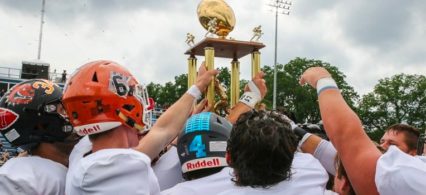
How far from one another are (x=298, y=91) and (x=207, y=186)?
46.9m

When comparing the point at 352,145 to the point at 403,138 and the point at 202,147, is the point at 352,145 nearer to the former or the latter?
the point at 202,147

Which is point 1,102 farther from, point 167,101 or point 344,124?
point 167,101

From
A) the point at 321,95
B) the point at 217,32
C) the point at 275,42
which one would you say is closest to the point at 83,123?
the point at 321,95

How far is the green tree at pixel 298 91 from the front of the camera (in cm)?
4766

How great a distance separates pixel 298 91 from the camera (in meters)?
48.5

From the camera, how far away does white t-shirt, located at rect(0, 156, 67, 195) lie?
2.64 m

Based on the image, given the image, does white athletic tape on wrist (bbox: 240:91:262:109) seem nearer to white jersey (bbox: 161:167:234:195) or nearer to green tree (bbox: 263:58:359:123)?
white jersey (bbox: 161:167:234:195)

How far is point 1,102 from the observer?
10.1ft

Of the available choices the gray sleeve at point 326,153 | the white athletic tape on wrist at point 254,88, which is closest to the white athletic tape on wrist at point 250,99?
the white athletic tape on wrist at point 254,88

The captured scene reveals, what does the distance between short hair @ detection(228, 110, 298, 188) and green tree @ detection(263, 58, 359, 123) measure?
43236mm

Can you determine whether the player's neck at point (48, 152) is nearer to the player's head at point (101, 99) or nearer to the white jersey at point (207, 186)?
the player's head at point (101, 99)

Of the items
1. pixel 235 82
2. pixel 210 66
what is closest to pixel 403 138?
pixel 210 66

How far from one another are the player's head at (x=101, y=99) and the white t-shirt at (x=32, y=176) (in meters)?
0.43

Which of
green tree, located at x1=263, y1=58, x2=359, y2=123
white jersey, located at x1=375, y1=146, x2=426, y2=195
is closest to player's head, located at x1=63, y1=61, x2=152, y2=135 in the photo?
white jersey, located at x1=375, y1=146, x2=426, y2=195
